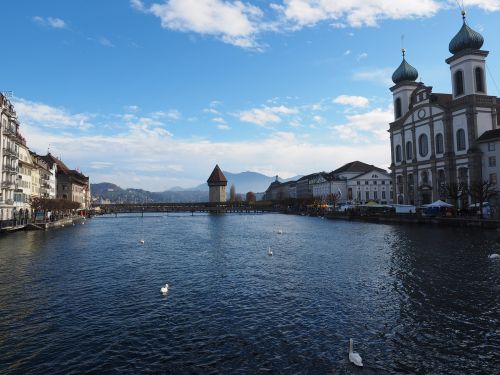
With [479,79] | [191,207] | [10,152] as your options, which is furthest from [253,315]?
[191,207]

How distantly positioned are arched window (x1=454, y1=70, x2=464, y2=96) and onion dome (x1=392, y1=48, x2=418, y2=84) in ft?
60.3

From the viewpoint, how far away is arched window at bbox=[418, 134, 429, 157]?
8881cm

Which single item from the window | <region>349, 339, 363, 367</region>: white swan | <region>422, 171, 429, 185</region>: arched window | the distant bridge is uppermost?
<region>422, 171, 429, 185</region>: arched window

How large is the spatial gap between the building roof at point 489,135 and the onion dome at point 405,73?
29603 mm

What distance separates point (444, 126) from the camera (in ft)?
270

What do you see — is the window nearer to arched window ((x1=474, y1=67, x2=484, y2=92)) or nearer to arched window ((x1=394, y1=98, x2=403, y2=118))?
arched window ((x1=474, y1=67, x2=484, y2=92))

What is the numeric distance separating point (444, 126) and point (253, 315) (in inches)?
3120

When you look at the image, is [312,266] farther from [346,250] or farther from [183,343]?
[183,343]

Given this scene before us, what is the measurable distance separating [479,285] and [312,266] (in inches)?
416

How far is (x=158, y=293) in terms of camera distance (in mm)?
20609

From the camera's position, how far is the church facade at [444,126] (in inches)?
3024

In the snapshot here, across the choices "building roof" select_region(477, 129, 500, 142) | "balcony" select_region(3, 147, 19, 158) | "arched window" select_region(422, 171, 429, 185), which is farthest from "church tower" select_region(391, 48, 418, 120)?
"balcony" select_region(3, 147, 19, 158)

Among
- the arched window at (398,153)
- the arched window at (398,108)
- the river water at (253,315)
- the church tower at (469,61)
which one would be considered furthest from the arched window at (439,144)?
the river water at (253,315)

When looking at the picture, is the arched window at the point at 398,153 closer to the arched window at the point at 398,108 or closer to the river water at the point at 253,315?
the arched window at the point at 398,108
